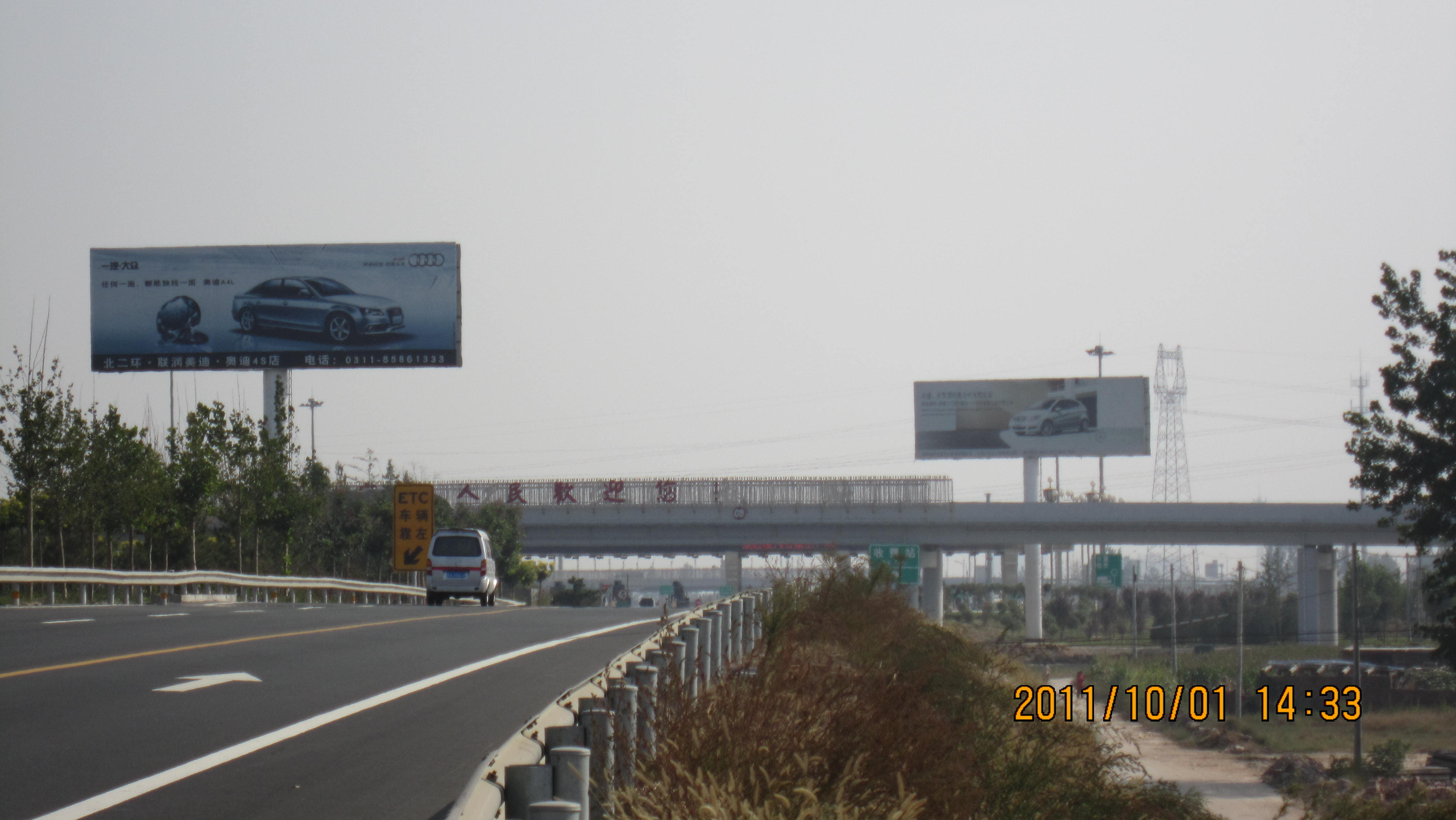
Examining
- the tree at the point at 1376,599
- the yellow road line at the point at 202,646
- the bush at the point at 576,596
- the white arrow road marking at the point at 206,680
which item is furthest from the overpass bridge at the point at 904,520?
the white arrow road marking at the point at 206,680

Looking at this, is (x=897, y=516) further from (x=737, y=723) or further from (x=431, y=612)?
(x=737, y=723)

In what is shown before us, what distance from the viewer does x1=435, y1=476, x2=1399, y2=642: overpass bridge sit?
6366 cm

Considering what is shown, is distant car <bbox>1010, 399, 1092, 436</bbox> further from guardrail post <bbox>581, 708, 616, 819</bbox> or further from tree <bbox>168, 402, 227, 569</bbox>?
guardrail post <bbox>581, 708, 616, 819</bbox>

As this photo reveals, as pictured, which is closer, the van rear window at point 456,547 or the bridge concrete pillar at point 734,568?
the van rear window at point 456,547

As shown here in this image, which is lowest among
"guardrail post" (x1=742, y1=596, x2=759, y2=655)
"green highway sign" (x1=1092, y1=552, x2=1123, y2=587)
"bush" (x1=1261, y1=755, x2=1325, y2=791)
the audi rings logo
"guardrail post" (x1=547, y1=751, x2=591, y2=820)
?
"bush" (x1=1261, y1=755, x2=1325, y2=791)

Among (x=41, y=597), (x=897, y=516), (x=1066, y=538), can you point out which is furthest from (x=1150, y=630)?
(x=41, y=597)

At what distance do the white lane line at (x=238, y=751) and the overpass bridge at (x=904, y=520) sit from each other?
164ft

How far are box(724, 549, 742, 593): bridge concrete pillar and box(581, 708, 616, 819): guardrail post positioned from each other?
54.7 m

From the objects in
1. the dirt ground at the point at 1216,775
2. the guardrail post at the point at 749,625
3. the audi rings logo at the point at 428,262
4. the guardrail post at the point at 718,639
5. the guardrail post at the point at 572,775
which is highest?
the audi rings logo at the point at 428,262

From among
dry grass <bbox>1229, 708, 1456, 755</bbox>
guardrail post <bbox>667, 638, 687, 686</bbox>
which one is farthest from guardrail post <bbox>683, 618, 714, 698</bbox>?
dry grass <bbox>1229, 708, 1456, 755</bbox>

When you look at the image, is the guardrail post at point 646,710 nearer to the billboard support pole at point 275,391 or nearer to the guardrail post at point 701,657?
the guardrail post at point 701,657

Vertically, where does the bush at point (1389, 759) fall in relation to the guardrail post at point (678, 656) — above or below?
below

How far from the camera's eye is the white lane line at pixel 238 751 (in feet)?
23.5

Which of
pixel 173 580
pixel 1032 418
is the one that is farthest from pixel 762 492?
pixel 173 580
